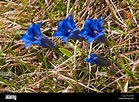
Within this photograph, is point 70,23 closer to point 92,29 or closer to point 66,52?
point 92,29

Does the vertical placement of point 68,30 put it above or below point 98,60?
above

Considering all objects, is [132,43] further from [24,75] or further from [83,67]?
[24,75]

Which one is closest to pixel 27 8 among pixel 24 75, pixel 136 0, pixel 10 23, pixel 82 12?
pixel 10 23

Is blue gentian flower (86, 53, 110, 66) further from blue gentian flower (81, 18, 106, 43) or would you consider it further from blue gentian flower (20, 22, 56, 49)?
blue gentian flower (20, 22, 56, 49)

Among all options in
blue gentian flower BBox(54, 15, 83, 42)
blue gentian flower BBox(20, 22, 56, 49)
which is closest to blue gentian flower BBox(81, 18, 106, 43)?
blue gentian flower BBox(54, 15, 83, 42)

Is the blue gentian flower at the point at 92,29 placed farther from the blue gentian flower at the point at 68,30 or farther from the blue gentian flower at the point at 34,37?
the blue gentian flower at the point at 34,37

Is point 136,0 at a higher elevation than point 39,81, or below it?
higher

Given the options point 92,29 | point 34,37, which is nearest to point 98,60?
point 92,29

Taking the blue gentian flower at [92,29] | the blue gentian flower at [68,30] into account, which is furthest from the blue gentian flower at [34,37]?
the blue gentian flower at [92,29]
